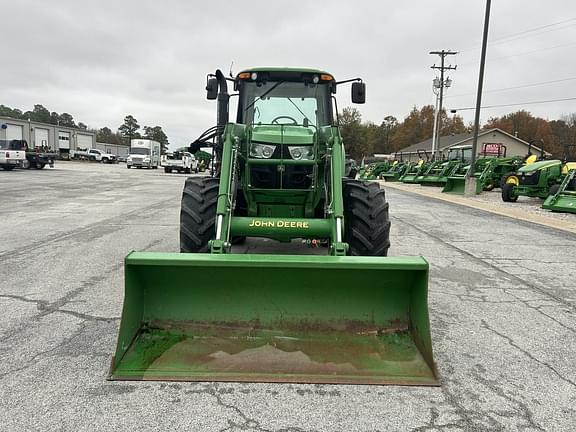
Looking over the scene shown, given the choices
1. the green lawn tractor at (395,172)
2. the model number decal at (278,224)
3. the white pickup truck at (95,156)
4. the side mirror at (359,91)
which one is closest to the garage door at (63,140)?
the white pickup truck at (95,156)

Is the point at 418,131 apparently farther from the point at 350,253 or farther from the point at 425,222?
the point at 350,253

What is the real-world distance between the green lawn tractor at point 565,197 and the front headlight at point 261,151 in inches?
453

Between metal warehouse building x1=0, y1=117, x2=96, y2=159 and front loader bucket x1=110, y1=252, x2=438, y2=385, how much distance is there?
188ft

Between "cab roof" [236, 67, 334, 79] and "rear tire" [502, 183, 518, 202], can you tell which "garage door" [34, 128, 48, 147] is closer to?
"rear tire" [502, 183, 518, 202]

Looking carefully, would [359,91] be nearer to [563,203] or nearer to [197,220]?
[197,220]

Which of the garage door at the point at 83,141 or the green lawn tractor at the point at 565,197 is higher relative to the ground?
the garage door at the point at 83,141

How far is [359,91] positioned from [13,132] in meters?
61.6

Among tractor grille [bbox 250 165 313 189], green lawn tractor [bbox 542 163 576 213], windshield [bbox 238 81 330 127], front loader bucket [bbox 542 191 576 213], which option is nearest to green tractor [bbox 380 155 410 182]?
green lawn tractor [bbox 542 163 576 213]

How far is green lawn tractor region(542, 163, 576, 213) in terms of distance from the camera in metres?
12.9

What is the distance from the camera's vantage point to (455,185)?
21859mm

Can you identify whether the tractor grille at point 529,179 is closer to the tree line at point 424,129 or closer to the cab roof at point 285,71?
the cab roof at point 285,71

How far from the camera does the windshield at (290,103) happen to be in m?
5.61

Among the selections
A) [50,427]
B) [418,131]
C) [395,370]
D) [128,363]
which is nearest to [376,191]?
[395,370]

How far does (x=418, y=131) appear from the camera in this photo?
278 feet
